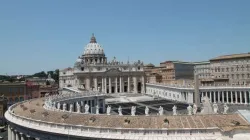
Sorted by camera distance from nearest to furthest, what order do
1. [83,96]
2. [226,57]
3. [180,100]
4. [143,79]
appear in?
[83,96] < [180,100] < [226,57] < [143,79]

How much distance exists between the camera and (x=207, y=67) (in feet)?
516

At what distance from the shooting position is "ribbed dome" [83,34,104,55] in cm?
17398

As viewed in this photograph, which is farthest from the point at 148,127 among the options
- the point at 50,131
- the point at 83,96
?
the point at 83,96

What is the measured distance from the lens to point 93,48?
175 metres

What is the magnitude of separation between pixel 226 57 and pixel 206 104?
3585 inches

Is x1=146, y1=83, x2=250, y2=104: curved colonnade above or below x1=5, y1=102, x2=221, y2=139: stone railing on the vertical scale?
below

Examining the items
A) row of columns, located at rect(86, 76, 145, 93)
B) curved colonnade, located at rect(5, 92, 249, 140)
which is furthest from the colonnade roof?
row of columns, located at rect(86, 76, 145, 93)

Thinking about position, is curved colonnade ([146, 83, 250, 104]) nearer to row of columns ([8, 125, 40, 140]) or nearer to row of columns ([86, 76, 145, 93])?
row of columns ([86, 76, 145, 93])

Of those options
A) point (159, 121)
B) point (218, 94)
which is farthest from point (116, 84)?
point (159, 121)

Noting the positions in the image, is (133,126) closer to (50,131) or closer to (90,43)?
(50,131)

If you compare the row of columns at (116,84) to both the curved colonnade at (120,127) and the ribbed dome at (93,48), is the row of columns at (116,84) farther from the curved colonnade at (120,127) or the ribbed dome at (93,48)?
the curved colonnade at (120,127)

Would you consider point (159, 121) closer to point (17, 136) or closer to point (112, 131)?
point (112, 131)

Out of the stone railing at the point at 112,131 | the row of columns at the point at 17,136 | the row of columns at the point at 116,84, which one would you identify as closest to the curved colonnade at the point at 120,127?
the stone railing at the point at 112,131

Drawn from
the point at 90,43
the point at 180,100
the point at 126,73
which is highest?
the point at 90,43
